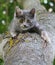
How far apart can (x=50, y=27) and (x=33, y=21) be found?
0.86 metres

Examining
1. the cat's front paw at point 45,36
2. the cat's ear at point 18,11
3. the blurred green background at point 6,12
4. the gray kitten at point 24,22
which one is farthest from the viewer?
the blurred green background at point 6,12

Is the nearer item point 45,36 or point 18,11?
point 45,36

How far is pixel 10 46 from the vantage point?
11.0 ft

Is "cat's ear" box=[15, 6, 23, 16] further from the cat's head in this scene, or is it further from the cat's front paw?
the cat's front paw

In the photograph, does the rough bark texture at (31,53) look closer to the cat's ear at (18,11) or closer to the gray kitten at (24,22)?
the gray kitten at (24,22)

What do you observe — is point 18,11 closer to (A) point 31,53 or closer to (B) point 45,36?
(B) point 45,36

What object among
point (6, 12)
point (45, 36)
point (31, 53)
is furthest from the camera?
point (6, 12)

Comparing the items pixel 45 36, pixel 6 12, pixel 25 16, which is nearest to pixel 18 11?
pixel 25 16

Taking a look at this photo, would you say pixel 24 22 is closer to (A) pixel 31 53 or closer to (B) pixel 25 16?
(B) pixel 25 16

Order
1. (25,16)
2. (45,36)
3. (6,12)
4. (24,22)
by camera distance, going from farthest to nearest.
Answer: (6,12), (25,16), (24,22), (45,36)

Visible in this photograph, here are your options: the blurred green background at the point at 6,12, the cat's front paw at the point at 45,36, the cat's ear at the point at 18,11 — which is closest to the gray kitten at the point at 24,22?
the cat's ear at the point at 18,11

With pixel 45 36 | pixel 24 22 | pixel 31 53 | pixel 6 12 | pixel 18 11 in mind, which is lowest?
pixel 6 12

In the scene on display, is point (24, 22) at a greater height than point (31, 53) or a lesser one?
lesser

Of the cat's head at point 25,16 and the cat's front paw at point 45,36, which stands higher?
the cat's front paw at point 45,36
